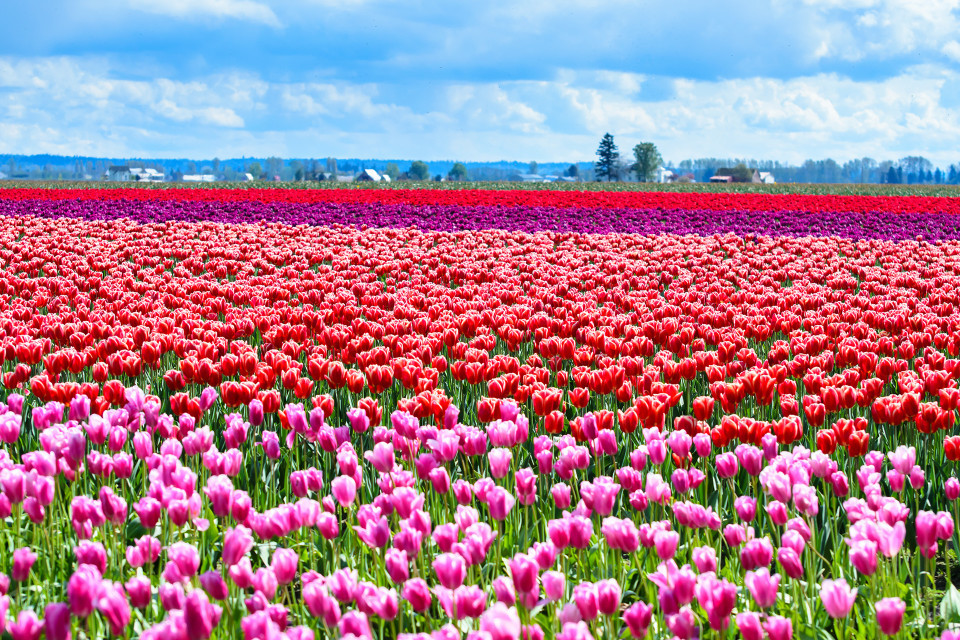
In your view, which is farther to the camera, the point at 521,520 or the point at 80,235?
the point at 80,235

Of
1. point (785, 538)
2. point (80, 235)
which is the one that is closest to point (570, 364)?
point (785, 538)

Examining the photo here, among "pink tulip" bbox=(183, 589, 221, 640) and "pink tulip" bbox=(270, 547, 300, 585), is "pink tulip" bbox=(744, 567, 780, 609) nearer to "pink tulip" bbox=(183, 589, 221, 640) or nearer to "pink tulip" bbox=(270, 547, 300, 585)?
"pink tulip" bbox=(270, 547, 300, 585)

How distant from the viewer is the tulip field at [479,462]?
8.52ft

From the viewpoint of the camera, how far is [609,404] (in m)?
5.61

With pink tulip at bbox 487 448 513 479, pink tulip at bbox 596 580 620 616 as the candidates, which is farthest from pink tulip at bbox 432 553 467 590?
pink tulip at bbox 487 448 513 479

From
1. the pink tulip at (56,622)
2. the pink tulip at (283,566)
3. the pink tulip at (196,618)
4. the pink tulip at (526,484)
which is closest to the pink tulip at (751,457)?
the pink tulip at (526,484)

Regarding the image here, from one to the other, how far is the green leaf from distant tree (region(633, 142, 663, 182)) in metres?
139

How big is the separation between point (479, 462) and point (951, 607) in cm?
221

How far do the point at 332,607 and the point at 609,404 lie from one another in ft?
11.2

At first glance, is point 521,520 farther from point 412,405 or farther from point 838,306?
point 838,306

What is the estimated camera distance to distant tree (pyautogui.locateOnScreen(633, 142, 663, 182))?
139500 millimetres

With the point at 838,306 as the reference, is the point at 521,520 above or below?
below

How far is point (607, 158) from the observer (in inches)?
4963

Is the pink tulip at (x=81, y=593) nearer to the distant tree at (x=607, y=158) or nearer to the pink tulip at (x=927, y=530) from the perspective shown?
the pink tulip at (x=927, y=530)
